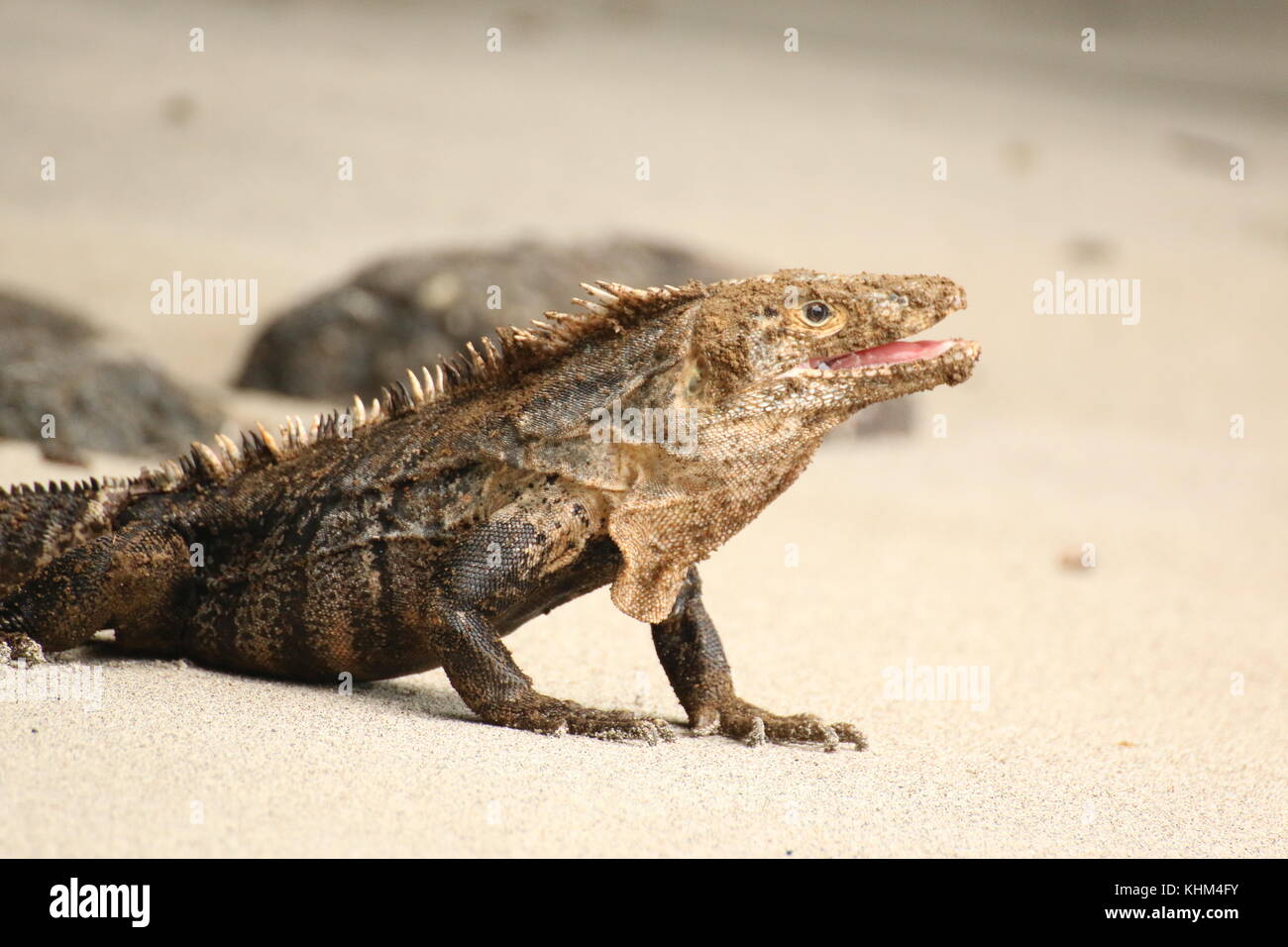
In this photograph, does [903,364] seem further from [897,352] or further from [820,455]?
[820,455]

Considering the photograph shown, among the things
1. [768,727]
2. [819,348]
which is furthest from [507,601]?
[819,348]

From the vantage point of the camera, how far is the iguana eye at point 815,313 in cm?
544

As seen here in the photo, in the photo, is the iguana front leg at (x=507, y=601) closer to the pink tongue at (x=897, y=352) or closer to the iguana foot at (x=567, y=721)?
the iguana foot at (x=567, y=721)

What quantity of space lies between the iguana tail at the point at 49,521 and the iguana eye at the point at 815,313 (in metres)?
2.95

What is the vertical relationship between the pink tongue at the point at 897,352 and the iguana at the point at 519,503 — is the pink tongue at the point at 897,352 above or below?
above

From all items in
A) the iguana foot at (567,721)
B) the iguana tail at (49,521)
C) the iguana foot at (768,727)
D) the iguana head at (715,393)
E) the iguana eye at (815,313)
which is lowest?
the iguana foot at (768,727)

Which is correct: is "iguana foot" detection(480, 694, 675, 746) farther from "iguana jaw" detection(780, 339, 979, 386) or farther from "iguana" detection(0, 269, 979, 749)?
"iguana jaw" detection(780, 339, 979, 386)

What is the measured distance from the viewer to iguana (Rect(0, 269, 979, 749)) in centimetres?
540

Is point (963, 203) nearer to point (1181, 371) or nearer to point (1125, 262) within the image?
point (1125, 262)

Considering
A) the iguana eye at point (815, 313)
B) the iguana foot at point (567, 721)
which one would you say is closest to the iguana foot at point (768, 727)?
the iguana foot at point (567, 721)

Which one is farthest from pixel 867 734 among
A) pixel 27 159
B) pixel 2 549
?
pixel 27 159

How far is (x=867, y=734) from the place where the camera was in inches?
254

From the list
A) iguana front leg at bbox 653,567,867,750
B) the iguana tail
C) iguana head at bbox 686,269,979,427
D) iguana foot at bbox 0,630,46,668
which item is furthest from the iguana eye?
iguana foot at bbox 0,630,46,668

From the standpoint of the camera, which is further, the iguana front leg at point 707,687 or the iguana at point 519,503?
the iguana front leg at point 707,687
